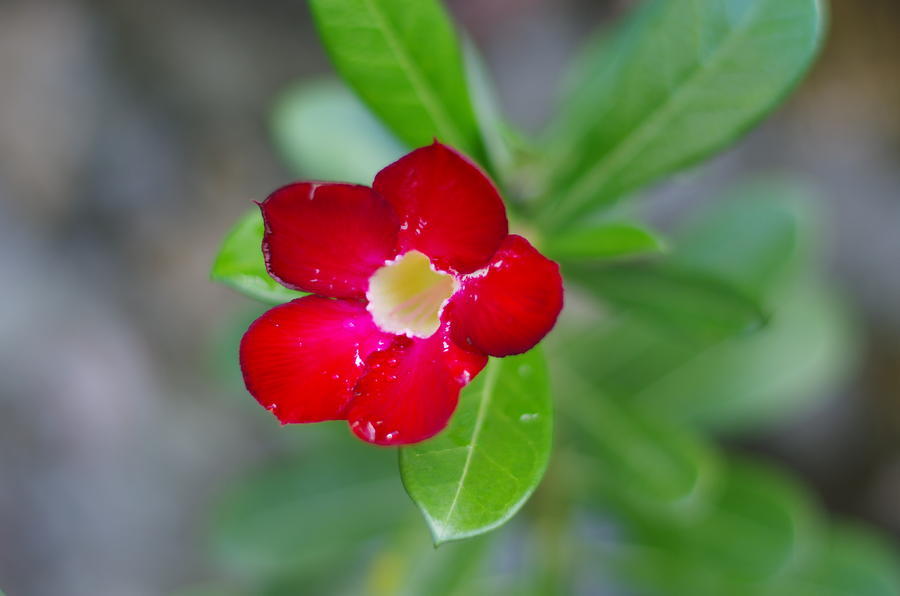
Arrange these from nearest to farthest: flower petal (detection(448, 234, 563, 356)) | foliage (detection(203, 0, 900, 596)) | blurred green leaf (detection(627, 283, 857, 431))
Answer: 1. flower petal (detection(448, 234, 563, 356))
2. foliage (detection(203, 0, 900, 596))
3. blurred green leaf (detection(627, 283, 857, 431))

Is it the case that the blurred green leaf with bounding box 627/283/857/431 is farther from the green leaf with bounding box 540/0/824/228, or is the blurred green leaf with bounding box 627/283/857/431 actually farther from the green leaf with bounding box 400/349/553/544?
the green leaf with bounding box 400/349/553/544

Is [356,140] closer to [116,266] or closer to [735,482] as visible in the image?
[735,482]

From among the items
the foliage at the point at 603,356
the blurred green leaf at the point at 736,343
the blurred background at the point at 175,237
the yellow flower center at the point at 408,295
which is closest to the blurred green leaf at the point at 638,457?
the foliage at the point at 603,356

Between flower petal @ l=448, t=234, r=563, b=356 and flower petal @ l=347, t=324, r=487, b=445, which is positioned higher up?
flower petal @ l=448, t=234, r=563, b=356

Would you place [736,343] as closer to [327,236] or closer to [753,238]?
[753,238]

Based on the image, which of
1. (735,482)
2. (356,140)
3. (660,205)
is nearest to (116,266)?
(356,140)

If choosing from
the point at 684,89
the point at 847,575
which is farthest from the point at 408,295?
the point at 847,575

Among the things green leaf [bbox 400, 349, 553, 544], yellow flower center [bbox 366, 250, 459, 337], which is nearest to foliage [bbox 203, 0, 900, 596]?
green leaf [bbox 400, 349, 553, 544]
